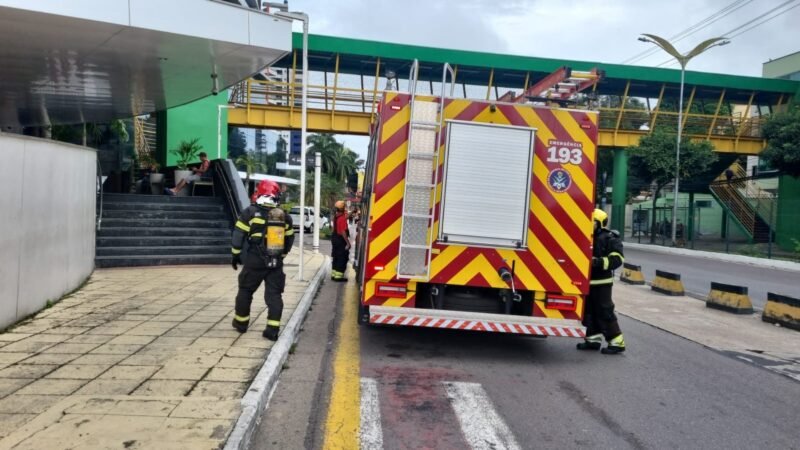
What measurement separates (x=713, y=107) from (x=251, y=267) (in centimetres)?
4710

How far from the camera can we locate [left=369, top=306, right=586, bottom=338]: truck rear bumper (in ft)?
19.6

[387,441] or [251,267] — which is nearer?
[387,441]

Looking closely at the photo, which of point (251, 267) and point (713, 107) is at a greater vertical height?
point (713, 107)

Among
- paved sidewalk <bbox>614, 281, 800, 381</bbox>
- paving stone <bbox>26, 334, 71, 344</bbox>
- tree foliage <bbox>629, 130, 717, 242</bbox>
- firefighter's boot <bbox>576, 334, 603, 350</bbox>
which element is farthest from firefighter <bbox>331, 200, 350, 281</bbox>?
tree foliage <bbox>629, 130, 717, 242</bbox>

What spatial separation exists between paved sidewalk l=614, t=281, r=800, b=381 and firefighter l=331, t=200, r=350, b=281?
5.29 meters

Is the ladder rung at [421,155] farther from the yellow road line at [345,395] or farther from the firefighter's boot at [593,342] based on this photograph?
the firefighter's boot at [593,342]

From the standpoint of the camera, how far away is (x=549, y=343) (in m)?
7.29

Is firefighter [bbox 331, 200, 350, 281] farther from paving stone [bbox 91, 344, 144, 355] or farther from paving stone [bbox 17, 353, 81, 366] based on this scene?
paving stone [bbox 17, 353, 81, 366]

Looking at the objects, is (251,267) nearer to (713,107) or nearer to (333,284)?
(333,284)

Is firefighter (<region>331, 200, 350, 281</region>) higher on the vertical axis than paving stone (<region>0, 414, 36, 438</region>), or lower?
higher

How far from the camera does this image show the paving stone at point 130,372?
4804 mm

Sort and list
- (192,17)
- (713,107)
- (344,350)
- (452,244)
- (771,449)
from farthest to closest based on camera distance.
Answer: (713,107)
(192,17)
(344,350)
(452,244)
(771,449)

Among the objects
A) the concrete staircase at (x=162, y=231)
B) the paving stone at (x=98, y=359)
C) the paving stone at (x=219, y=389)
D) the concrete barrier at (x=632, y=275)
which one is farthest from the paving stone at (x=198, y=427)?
the concrete barrier at (x=632, y=275)

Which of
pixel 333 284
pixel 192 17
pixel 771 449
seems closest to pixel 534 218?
pixel 771 449
